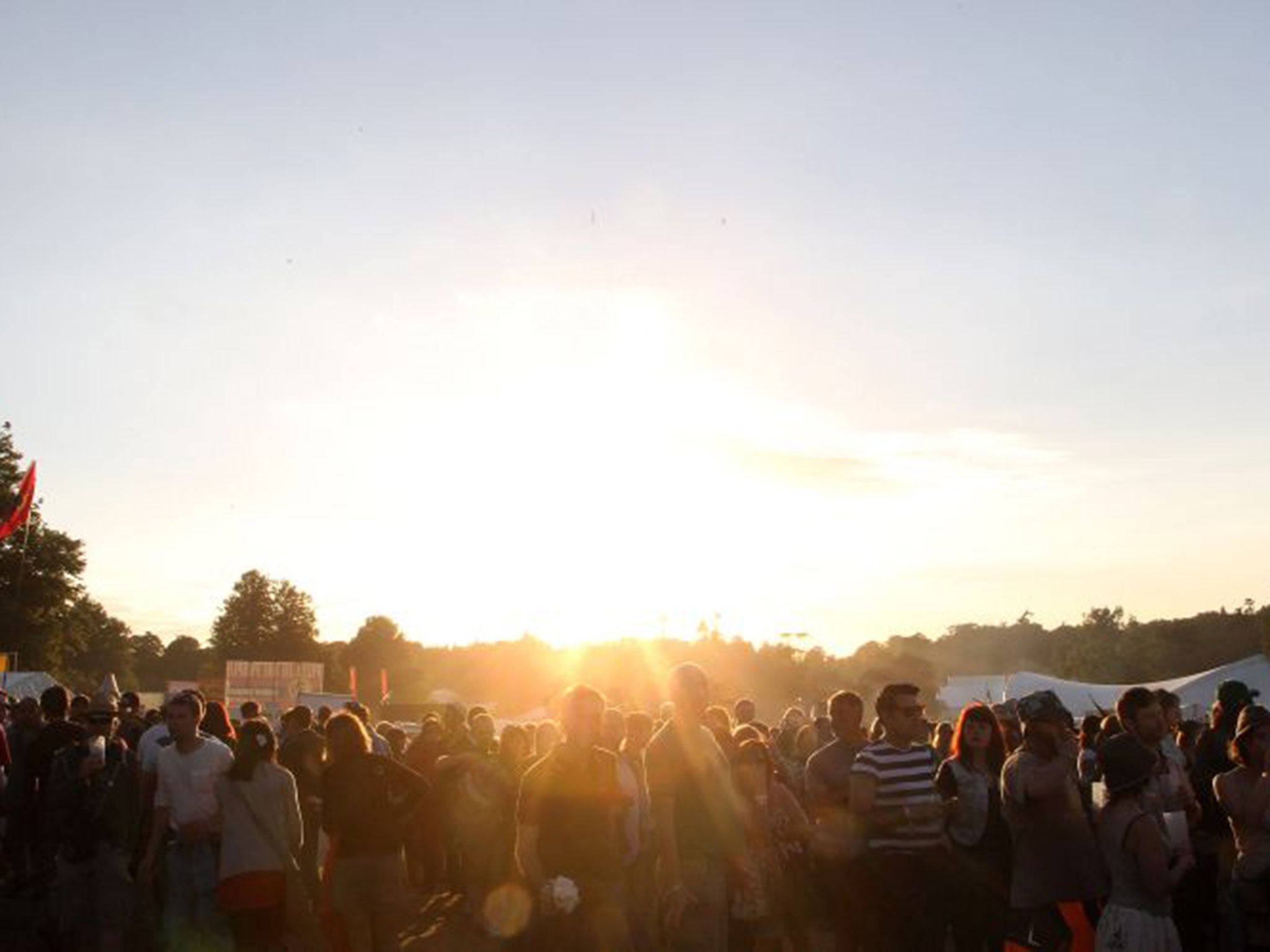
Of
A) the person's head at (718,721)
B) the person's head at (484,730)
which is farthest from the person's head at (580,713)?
the person's head at (484,730)

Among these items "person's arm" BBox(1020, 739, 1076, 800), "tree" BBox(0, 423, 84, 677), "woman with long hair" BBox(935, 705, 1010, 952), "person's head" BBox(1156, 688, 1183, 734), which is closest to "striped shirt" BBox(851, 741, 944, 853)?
"woman with long hair" BBox(935, 705, 1010, 952)

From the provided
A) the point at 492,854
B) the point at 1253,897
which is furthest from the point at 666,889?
the point at 492,854

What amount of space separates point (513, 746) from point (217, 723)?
5281 millimetres

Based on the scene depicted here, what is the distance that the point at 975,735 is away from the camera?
379 inches

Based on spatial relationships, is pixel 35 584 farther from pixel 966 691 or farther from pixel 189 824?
pixel 189 824

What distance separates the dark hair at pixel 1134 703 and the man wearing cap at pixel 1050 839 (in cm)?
107

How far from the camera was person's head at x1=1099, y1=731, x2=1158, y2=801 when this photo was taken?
661cm

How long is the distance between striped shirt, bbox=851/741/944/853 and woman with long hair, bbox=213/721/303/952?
376 centimetres

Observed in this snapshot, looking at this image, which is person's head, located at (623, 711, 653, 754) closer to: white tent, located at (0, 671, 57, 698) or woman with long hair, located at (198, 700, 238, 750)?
woman with long hair, located at (198, 700, 238, 750)

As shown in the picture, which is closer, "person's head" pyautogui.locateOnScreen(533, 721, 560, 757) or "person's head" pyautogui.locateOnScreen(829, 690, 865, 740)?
"person's head" pyautogui.locateOnScreen(829, 690, 865, 740)

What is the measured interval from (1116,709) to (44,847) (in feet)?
28.5

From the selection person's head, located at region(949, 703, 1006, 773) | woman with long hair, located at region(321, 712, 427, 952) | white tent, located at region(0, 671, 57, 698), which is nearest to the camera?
woman with long hair, located at region(321, 712, 427, 952)

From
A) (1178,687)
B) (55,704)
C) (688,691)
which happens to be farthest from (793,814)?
(1178,687)

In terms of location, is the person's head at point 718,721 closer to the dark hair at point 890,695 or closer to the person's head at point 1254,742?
the dark hair at point 890,695
